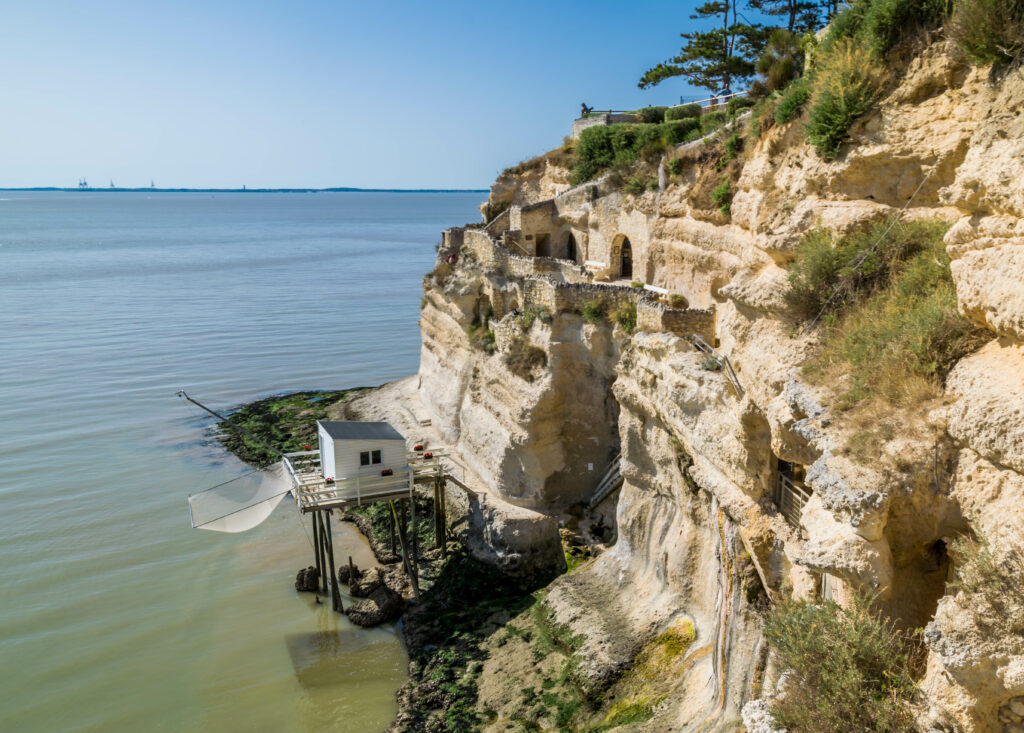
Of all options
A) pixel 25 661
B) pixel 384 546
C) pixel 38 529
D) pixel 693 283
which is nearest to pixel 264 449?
pixel 38 529

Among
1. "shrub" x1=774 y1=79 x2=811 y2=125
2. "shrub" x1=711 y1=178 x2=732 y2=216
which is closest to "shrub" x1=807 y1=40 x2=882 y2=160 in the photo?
"shrub" x1=774 y1=79 x2=811 y2=125

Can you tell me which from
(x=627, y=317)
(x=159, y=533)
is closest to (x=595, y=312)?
(x=627, y=317)

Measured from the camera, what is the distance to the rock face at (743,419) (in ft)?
25.3

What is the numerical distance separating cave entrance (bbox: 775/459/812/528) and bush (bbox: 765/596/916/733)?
10.8 feet

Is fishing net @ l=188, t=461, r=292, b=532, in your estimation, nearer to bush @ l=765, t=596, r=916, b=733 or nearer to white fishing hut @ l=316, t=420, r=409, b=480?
white fishing hut @ l=316, t=420, r=409, b=480

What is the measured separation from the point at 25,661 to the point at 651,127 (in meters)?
25.5

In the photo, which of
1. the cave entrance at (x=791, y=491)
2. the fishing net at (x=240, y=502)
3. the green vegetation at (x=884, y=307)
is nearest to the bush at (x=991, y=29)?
the green vegetation at (x=884, y=307)

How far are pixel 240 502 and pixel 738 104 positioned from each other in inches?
774

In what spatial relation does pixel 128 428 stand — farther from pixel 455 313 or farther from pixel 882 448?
pixel 882 448

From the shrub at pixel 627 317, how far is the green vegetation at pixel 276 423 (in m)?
16.4

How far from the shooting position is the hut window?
19.8 meters

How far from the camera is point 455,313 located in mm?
28000

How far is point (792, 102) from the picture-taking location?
16234 millimetres

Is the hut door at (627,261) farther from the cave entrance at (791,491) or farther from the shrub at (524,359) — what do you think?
the cave entrance at (791,491)
